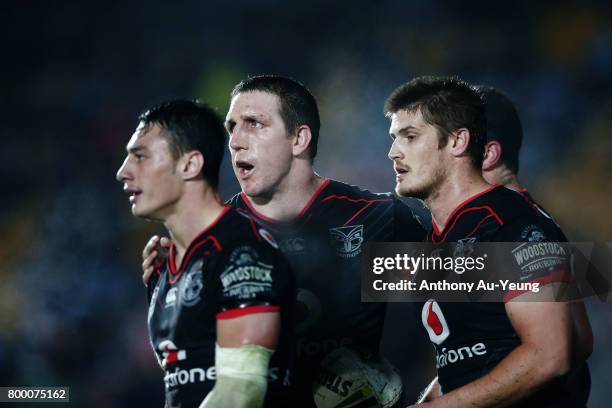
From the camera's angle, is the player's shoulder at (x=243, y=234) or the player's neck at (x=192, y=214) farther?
the player's neck at (x=192, y=214)

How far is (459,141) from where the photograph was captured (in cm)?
367

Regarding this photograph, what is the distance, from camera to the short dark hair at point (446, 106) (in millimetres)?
3699

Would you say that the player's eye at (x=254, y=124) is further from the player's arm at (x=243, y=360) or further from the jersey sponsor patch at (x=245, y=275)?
the player's arm at (x=243, y=360)

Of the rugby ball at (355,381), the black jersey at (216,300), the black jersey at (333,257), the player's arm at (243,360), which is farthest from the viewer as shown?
the black jersey at (333,257)

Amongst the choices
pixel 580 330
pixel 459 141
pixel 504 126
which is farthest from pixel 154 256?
pixel 504 126

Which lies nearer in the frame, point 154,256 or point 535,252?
point 535,252

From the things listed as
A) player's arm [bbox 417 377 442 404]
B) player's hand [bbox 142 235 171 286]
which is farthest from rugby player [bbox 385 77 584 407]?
player's hand [bbox 142 235 171 286]

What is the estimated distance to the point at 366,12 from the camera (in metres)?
8.25

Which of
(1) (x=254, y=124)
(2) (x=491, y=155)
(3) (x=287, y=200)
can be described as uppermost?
(1) (x=254, y=124)

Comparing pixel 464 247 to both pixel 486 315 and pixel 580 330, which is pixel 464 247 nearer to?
pixel 486 315

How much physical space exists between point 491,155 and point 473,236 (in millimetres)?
1381

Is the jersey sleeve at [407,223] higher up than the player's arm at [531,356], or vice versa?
the jersey sleeve at [407,223]

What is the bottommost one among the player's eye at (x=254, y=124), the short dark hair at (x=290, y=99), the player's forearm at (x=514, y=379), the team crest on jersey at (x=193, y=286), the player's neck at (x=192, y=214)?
the player's forearm at (x=514, y=379)

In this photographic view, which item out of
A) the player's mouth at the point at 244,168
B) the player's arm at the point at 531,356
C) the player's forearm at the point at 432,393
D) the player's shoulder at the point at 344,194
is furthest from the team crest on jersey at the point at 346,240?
the player's arm at the point at 531,356
